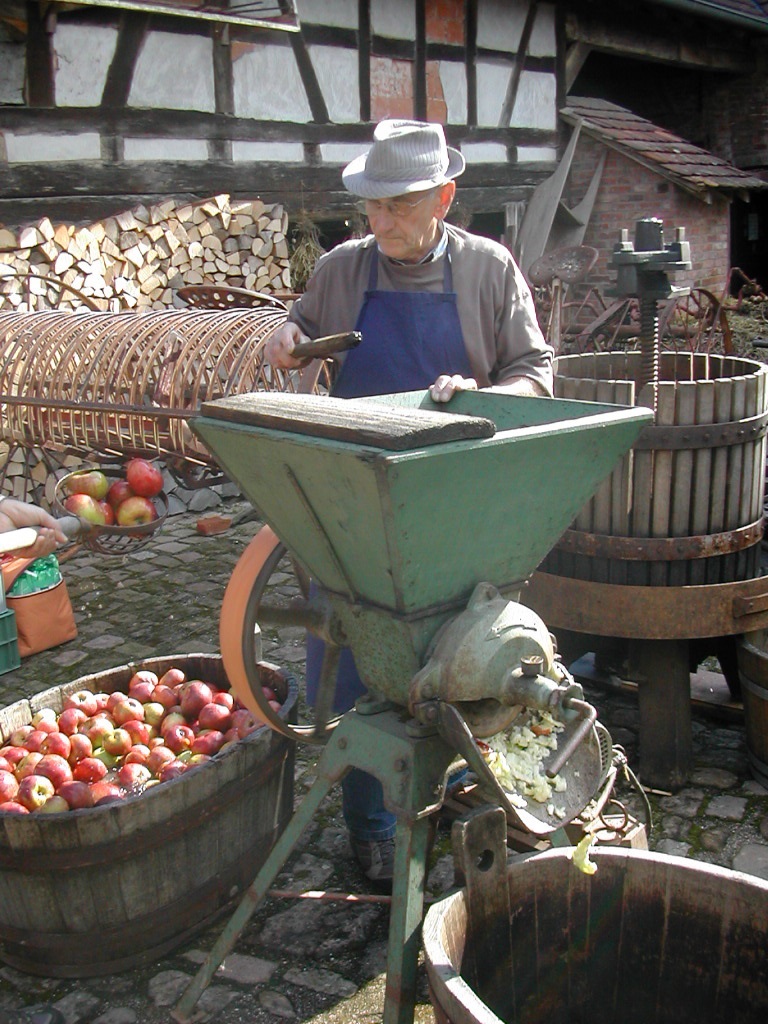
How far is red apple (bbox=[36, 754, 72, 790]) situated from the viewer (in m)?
3.14

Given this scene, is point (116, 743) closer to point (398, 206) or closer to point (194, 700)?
point (194, 700)

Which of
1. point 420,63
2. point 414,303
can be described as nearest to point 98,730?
point 414,303

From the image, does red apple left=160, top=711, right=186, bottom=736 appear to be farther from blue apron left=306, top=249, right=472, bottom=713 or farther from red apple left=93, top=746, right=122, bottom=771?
blue apron left=306, top=249, right=472, bottom=713

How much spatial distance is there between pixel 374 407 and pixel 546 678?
2.36ft

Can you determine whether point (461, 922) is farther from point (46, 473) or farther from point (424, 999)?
point (46, 473)

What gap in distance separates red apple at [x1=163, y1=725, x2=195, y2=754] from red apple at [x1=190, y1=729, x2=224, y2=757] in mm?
21

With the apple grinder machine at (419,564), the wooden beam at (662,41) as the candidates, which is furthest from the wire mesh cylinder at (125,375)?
the wooden beam at (662,41)

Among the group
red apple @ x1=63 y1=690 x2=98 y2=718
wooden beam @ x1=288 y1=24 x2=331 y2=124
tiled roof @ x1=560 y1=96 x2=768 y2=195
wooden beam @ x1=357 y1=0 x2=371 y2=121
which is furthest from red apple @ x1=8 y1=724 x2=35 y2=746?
tiled roof @ x1=560 y1=96 x2=768 y2=195

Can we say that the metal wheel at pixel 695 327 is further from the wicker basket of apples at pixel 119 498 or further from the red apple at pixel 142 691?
the red apple at pixel 142 691

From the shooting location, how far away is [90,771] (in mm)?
3174

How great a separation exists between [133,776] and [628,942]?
1.54 meters

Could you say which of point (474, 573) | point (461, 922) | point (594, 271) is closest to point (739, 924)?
point (461, 922)

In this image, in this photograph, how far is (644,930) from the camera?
7.82 ft

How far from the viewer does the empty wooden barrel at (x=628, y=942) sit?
2.27m
